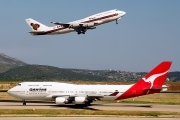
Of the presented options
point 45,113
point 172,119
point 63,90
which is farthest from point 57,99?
point 172,119

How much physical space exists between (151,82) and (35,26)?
4079cm

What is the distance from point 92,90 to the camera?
6038cm

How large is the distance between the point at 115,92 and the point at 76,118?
1998 centimetres

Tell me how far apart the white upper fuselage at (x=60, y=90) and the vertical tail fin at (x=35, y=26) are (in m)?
28.1

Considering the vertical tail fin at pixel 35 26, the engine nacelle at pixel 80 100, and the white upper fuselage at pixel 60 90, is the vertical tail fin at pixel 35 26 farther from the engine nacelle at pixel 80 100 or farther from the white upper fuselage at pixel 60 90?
the engine nacelle at pixel 80 100

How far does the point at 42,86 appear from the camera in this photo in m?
61.3

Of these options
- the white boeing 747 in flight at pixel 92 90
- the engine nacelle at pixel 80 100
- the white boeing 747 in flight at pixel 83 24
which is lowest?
the engine nacelle at pixel 80 100

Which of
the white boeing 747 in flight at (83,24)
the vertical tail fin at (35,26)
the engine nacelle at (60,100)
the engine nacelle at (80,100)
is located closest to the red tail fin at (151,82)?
the engine nacelle at (80,100)

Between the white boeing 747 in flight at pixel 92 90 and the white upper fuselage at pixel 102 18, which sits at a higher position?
the white upper fuselage at pixel 102 18

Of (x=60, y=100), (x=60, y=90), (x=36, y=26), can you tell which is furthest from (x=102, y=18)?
(x=60, y=100)

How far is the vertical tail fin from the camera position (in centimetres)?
8857

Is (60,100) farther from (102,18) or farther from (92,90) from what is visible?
(102,18)

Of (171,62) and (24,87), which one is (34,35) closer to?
(24,87)

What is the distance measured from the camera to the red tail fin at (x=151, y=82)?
59.2 meters
